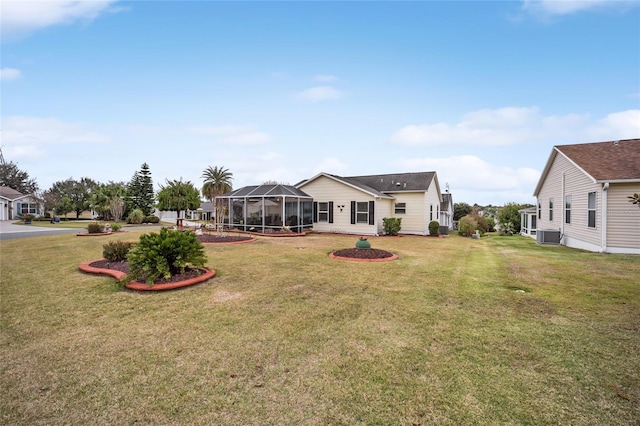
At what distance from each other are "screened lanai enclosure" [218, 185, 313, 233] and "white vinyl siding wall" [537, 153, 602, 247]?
1497 centimetres

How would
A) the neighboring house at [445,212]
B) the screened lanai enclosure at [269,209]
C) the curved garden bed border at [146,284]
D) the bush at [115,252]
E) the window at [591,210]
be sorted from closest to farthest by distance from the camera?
the curved garden bed border at [146,284]
the bush at [115,252]
the window at [591,210]
the screened lanai enclosure at [269,209]
the neighboring house at [445,212]

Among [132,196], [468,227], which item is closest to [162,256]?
[468,227]

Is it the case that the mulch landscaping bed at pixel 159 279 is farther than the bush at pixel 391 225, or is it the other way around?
the bush at pixel 391 225

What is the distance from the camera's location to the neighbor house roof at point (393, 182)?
2086 cm

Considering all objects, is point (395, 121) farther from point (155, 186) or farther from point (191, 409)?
point (155, 186)

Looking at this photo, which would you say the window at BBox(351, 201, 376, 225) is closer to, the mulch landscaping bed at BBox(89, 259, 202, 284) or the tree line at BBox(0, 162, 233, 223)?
the mulch landscaping bed at BBox(89, 259, 202, 284)

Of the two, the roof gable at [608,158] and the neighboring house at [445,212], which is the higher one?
Result: the roof gable at [608,158]

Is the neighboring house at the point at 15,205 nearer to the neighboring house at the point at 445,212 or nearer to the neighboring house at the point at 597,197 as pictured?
the neighboring house at the point at 445,212

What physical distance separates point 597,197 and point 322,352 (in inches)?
566

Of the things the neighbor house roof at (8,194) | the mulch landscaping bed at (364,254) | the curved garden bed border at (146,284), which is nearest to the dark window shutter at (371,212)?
the mulch landscaping bed at (364,254)

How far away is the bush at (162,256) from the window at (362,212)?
14.0 metres

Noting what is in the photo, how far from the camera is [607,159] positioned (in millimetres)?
12570

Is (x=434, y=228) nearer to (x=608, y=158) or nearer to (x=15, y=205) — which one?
(x=608, y=158)

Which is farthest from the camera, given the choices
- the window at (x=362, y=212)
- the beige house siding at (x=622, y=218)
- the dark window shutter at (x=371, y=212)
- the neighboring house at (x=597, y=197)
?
the window at (x=362, y=212)
